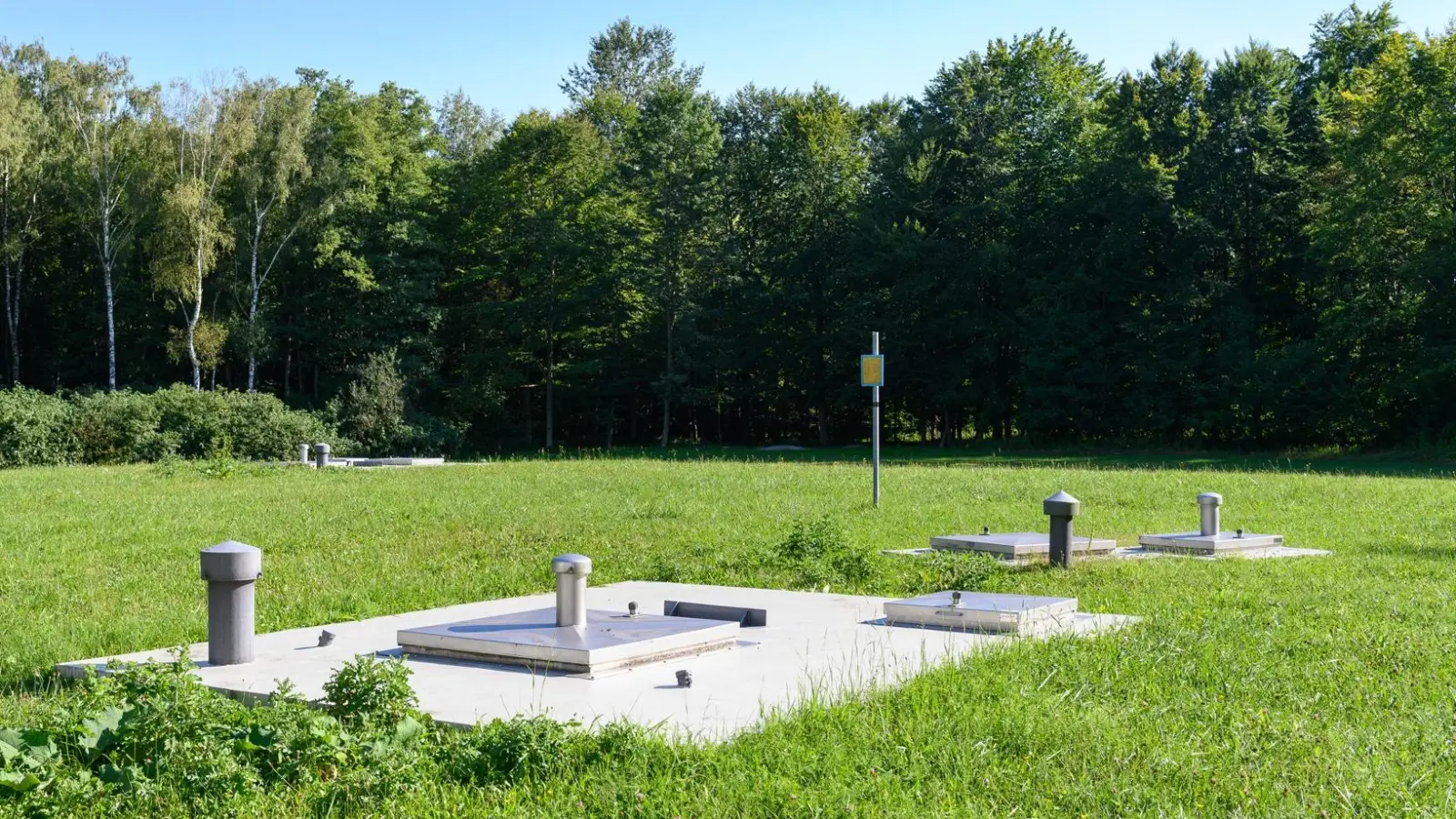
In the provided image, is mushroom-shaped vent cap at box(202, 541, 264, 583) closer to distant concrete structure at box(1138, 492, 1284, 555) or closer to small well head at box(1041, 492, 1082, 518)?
small well head at box(1041, 492, 1082, 518)

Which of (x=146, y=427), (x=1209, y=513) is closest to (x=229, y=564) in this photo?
(x=1209, y=513)

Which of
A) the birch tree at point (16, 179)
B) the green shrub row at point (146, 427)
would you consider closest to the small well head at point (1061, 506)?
the green shrub row at point (146, 427)

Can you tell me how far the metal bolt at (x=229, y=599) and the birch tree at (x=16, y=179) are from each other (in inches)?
1535

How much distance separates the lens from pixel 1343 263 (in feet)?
123

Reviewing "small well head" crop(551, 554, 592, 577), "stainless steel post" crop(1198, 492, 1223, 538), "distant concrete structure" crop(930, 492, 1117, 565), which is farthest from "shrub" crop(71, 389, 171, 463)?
"small well head" crop(551, 554, 592, 577)

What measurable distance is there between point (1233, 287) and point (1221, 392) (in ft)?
12.7

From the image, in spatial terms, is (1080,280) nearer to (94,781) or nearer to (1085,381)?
(1085,381)

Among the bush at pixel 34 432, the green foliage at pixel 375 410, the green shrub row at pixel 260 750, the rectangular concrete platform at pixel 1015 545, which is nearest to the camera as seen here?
the green shrub row at pixel 260 750

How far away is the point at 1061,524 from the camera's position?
10.6 m

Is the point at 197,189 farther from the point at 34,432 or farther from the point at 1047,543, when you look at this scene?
the point at 1047,543

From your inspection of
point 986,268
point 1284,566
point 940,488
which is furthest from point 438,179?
point 1284,566

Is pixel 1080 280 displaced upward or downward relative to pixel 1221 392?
upward

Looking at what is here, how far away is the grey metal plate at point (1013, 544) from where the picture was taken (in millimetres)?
11102

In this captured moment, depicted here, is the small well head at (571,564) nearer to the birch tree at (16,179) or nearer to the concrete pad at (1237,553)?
the concrete pad at (1237,553)
